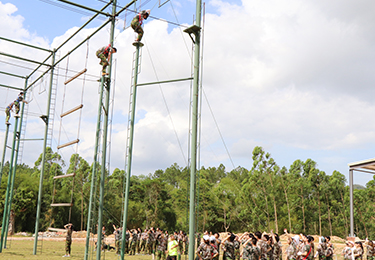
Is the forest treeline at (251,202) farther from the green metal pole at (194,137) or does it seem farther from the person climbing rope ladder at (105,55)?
the green metal pole at (194,137)

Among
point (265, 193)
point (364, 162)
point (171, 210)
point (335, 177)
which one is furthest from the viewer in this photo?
point (171, 210)

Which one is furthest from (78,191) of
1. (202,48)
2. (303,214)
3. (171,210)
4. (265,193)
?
(202,48)

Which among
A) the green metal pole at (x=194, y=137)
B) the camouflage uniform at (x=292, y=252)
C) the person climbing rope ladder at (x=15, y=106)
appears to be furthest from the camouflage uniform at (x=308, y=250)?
the person climbing rope ladder at (x=15, y=106)

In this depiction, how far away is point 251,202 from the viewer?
46.6 metres

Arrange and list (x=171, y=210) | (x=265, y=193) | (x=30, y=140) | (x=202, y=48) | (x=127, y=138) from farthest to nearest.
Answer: (x=171, y=210), (x=265, y=193), (x=30, y=140), (x=127, y=138), (x=202, y=48)

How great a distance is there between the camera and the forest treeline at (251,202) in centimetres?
4603

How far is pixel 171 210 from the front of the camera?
5612 centimetres

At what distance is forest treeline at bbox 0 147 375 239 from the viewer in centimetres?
4603

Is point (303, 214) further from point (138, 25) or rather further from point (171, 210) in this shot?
point (138, 25)

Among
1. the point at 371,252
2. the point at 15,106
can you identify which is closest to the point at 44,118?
the point at 15,106

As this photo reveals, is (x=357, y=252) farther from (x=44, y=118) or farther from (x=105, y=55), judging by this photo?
(x=44, y=118)

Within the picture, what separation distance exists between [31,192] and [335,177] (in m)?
40.4

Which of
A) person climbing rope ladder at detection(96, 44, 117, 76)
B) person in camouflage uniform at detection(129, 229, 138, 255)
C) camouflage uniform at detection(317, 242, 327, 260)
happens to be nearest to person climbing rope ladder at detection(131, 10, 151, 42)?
person climbing rope ladder at detection(96, 44, 117, 76)

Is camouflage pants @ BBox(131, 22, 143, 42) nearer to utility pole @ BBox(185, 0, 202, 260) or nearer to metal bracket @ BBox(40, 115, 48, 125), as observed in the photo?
utility pole @ BBox(185, 0, 202, 260)
